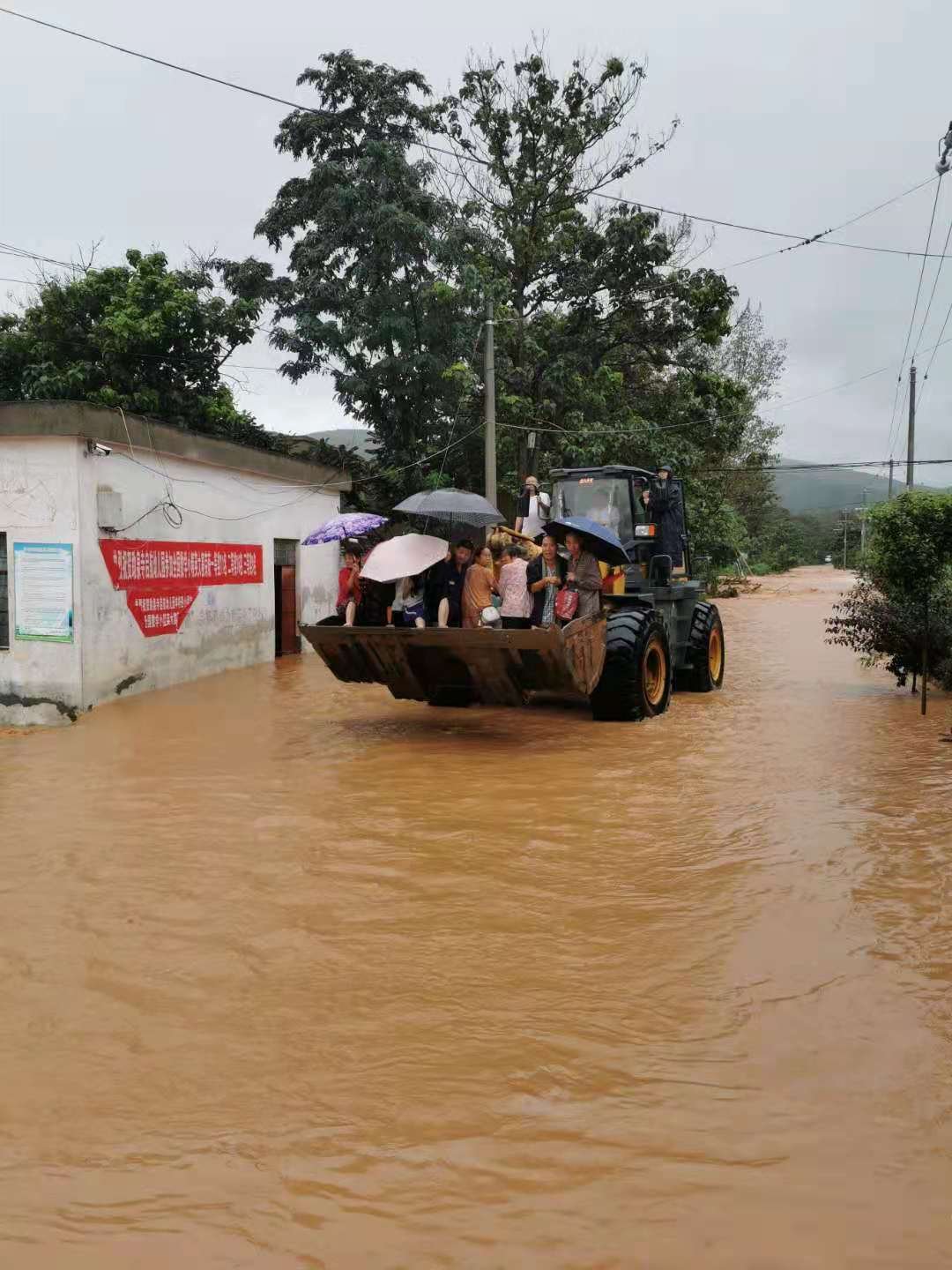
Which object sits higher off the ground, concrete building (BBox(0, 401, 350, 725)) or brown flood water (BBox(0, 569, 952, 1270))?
concrete building (BBox(0, 401, 350, 725))

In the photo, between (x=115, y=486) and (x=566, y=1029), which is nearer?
(x=566, y=1029)

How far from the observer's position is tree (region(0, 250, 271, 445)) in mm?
26578

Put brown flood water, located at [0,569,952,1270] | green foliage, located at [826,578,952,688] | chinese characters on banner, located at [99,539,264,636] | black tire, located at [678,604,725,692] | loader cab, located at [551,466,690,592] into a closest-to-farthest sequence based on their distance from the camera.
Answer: brown flood water, located at [0,569,952,1270] < loader cab, located at [551,466,690,592] < green foliage, located at [826,578,952,688] < chinese characters on banner, located at [99,539,264,636] < black tire, located at [678,604,725,692]

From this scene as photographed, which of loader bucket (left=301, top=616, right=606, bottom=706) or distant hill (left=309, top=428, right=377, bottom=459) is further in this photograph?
distant hill (left=309, top=428, right=377, bottom=459)

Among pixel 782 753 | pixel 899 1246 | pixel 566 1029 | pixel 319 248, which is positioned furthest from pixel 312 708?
pixel 319 248

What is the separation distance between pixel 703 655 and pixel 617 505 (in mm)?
2882

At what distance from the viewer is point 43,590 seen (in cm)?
1304

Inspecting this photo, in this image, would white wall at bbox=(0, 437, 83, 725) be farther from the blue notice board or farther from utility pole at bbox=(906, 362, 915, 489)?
utility pole at bbox=(906, 362, 915, 489)

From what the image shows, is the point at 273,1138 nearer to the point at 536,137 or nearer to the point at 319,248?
the point at 319,248

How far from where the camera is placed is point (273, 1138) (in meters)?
3.44

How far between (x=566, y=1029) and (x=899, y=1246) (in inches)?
61.4

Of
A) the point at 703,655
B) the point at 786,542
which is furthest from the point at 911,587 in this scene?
the point at 786,542

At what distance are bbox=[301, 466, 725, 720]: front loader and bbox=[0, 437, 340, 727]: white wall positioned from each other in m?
4.34

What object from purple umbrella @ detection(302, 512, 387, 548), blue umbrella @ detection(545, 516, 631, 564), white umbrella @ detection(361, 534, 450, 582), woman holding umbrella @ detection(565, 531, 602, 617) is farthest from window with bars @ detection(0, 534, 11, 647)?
woman holding umbrella @ detection(565, 531, 602, 617)
